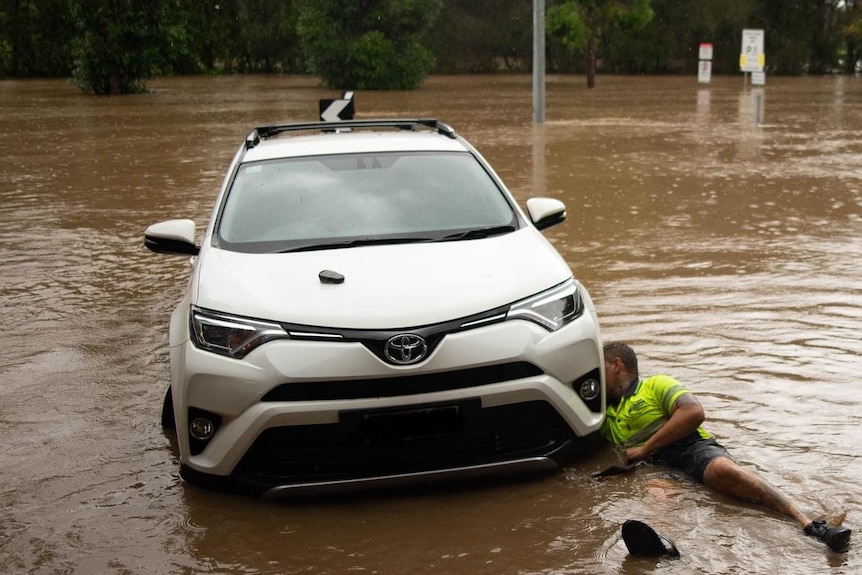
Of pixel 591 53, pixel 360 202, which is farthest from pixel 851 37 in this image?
pixel 360 202

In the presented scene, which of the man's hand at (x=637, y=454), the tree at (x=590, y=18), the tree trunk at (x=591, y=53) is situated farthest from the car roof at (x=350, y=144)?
the tree trunk at (x=591, y=53)

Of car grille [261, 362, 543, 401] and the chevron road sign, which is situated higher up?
the chevron road sign

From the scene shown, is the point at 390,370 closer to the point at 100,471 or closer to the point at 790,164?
the point at 100,471

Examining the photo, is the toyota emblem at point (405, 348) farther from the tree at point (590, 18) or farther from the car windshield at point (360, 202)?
the tree at point (590, 18)

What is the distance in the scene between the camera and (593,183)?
51.4 feet

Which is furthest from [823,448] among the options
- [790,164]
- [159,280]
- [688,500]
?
[790,164]

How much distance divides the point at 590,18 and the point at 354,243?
4686 cm

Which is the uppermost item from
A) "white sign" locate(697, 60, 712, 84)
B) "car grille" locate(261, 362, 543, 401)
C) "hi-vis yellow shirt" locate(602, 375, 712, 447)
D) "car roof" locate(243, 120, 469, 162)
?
"car roof" locate(243, 120, 469, 162)

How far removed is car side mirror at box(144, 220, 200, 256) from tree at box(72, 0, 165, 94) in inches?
1695

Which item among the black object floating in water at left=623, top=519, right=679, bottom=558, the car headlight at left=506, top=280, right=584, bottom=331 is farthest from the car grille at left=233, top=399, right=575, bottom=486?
the black object floating in water at left=623, top=519, right=679, bottom=558

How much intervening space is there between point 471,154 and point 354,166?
0.69 m

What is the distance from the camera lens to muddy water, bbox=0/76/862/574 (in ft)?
14.1

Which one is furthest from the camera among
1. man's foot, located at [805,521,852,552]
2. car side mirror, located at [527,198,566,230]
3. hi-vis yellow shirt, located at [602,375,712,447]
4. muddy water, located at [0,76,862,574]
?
car side mirror, located at [527,198,566,230]

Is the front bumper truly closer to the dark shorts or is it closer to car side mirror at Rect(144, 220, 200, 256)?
the dark shorts
